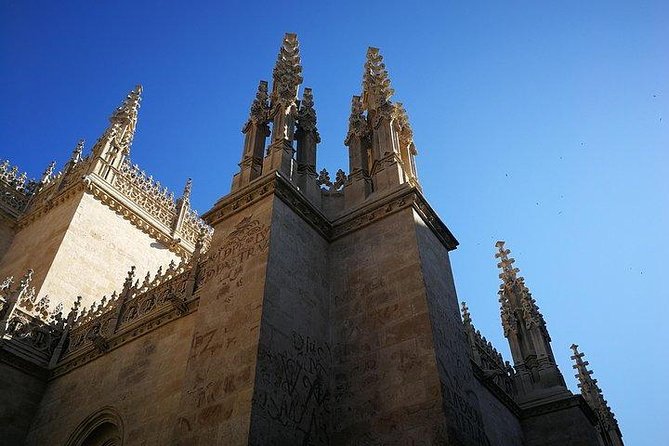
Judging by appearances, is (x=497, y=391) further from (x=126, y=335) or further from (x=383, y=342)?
(x=126, y=335)

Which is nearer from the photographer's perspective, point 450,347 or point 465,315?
point 450,347

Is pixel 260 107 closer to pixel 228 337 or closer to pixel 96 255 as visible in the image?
pixel 228 337

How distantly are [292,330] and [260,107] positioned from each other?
6364 millimetres

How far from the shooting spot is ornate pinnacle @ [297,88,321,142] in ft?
42.4

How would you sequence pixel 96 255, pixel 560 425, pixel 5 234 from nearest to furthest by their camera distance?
pixel 560 425 < pixel 96 255 < pixel 5 234

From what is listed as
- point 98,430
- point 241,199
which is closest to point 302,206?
point 241,199

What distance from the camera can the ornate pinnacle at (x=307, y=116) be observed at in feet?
42.4

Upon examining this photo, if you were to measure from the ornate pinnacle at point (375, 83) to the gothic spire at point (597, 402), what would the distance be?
1447 cm

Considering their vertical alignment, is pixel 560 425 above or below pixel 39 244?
below

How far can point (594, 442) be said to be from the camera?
14.4 metres

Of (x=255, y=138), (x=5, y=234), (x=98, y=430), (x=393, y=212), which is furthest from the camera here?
(x=5, y=234)

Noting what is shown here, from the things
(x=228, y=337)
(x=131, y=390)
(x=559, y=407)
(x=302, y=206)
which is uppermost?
(x=302, y=206)

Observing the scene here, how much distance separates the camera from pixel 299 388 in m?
8.05

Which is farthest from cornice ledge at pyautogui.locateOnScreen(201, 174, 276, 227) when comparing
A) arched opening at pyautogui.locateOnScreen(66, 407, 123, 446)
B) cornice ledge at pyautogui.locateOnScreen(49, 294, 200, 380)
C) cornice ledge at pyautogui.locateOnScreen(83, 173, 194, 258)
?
cornice ledge at pyautogui.locateOnScreen(83, 173, 194, 258)
